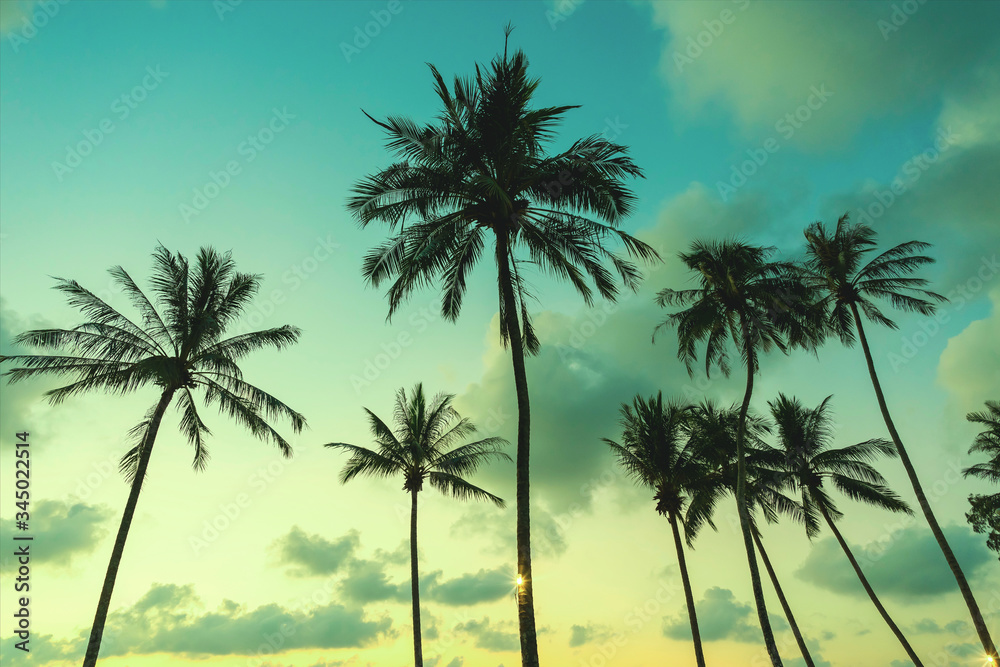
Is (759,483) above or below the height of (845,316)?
below

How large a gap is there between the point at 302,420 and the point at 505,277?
10.1m

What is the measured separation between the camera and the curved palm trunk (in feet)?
50.9

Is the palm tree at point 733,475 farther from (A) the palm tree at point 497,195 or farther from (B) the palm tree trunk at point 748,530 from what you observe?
(A) the palm tree at point 497,195

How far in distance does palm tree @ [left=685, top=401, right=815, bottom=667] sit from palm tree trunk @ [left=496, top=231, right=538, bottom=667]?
50.6 ft

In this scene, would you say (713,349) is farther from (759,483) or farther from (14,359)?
(14,359)

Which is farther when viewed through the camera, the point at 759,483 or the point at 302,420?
the point at 759,483

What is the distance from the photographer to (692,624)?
24.1 m

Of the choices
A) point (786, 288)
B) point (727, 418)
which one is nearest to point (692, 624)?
point (727, 418)

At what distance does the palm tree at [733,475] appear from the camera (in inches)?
1013

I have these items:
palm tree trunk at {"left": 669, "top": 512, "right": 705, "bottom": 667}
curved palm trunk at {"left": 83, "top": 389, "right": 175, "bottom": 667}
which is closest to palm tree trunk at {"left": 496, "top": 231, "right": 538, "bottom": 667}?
curved palm trunk at {"left": 83, "top": 389, "right": 175, "bottom": 667}

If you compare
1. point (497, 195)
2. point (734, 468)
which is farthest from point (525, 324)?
point (734, 468)

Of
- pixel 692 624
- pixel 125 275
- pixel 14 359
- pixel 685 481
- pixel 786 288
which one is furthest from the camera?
pixel 685 481

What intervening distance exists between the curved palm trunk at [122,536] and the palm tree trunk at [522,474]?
11.7m

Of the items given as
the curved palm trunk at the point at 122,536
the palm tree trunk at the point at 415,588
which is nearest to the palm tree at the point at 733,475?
the palm tree trunk at the point at 415,588
